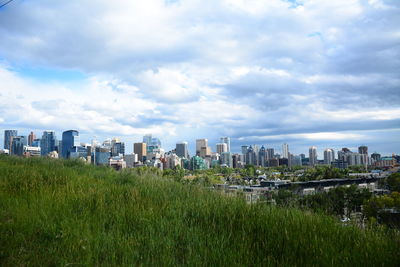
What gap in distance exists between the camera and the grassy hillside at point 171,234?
11.2ft

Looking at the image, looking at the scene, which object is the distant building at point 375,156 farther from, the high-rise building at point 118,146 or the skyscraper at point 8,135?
the skyscraper at point 8,135

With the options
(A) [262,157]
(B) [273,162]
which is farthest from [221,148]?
(B) [273,162]

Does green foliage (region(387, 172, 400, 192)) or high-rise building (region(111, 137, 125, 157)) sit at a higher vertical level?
high-rise building (region(111, 137, 125, 157))

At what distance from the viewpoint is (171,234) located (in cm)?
407

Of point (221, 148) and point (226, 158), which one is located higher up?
point (221, 148)

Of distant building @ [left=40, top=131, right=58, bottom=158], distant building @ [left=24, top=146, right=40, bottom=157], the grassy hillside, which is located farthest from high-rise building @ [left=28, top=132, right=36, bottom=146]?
the grassy hillside

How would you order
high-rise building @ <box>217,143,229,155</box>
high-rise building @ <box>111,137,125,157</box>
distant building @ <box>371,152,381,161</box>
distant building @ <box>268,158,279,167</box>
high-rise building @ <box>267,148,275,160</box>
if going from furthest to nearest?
high-rise building @ <box>217,143,229,155</box> → high-rise building @ <box>267,148,275,160</box> → distant building @ <box>268,158,279,167</box> → high-rise building @ <box>111,137,125,157</box> → distant building @ <box>371,152,381,161</box>

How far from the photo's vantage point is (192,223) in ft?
15.0

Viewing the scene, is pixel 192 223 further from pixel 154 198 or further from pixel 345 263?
pixel 345 263

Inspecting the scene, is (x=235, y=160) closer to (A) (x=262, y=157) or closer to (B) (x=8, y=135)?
(A) (x=262, y=157)

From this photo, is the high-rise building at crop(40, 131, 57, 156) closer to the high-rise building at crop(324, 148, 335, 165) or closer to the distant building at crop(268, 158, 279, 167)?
the high-rise building at crop(324, 148, 335, 165)

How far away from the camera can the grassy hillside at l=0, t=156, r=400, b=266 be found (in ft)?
11.2

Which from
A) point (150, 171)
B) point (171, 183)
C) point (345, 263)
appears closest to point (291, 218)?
→ point (345, 263)

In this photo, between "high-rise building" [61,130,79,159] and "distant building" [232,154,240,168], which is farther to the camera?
"distant building" [232,154,240,168]
